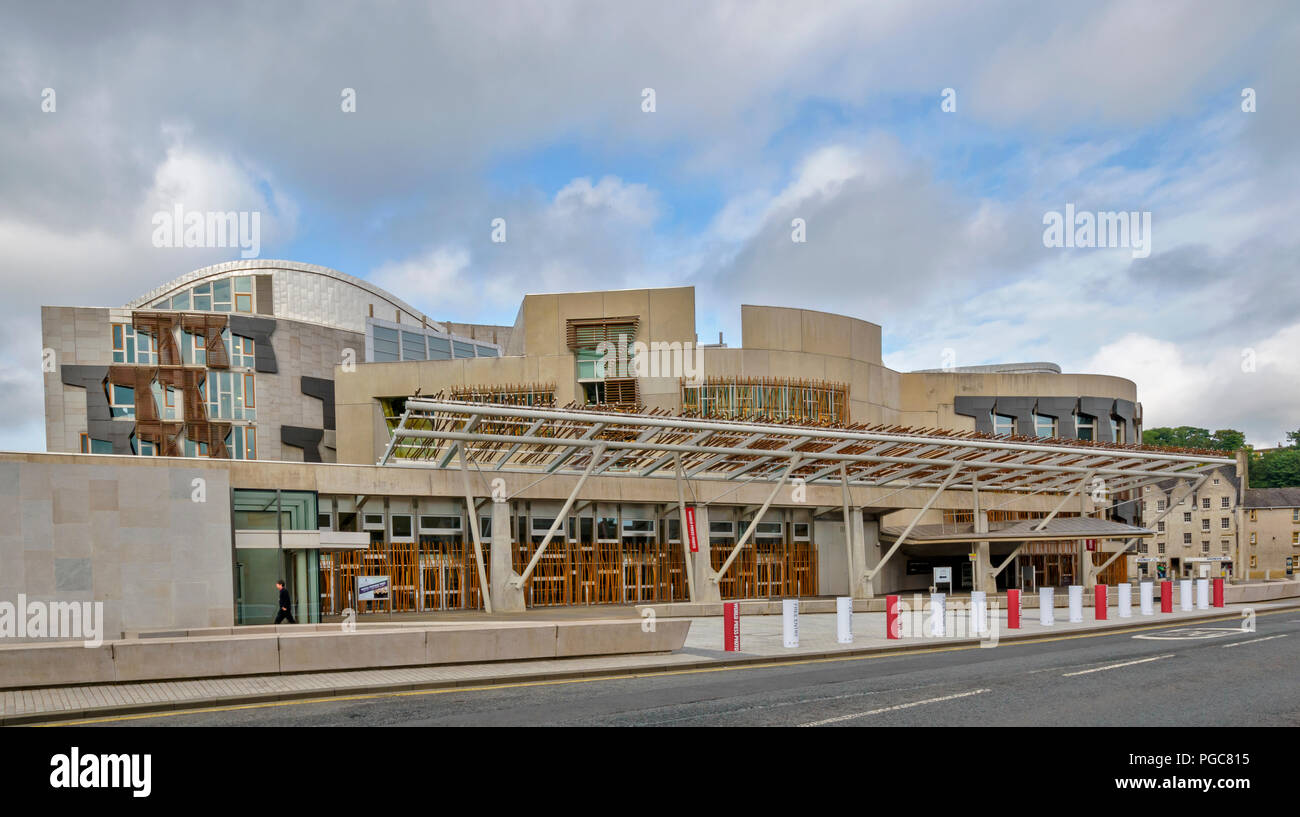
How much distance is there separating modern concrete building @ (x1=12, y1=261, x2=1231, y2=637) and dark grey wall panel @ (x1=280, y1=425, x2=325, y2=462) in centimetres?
14

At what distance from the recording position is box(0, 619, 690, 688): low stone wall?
14.2 m

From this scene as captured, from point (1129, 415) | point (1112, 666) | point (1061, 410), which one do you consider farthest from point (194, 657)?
point (1129, 415)

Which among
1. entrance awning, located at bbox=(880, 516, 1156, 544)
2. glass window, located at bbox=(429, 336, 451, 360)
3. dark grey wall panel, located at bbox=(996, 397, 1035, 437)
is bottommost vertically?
entrance awning, located at bbox=(880, 516, 1156, 544)

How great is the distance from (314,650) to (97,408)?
41.0m

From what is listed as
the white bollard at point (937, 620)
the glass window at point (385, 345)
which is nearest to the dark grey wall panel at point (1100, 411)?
the white bollard at point (937, 620)

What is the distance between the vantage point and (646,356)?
155ft

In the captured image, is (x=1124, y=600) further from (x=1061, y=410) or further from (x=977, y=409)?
(x=1061, y=410)

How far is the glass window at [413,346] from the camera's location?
58.2 m

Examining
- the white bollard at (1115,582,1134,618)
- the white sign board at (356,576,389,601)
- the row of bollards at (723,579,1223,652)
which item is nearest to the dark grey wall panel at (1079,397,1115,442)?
the row of bollards at (723,579,1223,652)

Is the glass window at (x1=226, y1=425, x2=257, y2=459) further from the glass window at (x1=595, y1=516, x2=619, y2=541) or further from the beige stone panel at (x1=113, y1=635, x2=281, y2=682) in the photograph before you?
the beige stone panel at (x1=113, y1=635, x2=281, y2=682)

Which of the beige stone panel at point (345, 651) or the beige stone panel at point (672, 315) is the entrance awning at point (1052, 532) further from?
the beige stone panel at point (345, 651)

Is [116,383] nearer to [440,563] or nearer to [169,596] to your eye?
[440,563]
